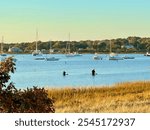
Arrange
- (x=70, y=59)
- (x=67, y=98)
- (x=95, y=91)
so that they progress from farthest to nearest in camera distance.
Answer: (x=70, y=59) < (x=95, y=91) < (x=67, y=98)

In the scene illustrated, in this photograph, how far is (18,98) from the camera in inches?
163

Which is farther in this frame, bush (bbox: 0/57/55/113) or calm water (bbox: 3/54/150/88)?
calm water (bbox: 3/54/150/88)

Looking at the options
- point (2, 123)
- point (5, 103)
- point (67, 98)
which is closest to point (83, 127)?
point (2, 123)

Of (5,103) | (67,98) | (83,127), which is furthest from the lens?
(67,98)

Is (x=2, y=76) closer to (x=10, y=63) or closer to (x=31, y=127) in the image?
(x=10, y=63)

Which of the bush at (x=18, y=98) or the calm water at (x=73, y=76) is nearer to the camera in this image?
the bush at (x=18, y=98)

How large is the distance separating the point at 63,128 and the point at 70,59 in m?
70.1

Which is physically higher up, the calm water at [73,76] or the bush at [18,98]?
the bush at [18,98]

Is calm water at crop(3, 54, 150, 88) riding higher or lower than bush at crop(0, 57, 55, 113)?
lower

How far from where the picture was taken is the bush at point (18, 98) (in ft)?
13.4

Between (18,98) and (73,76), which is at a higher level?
(18,98)

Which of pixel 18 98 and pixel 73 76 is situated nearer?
pixel 18 98

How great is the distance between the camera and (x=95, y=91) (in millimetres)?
14984

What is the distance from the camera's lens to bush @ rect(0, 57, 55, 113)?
409cm
